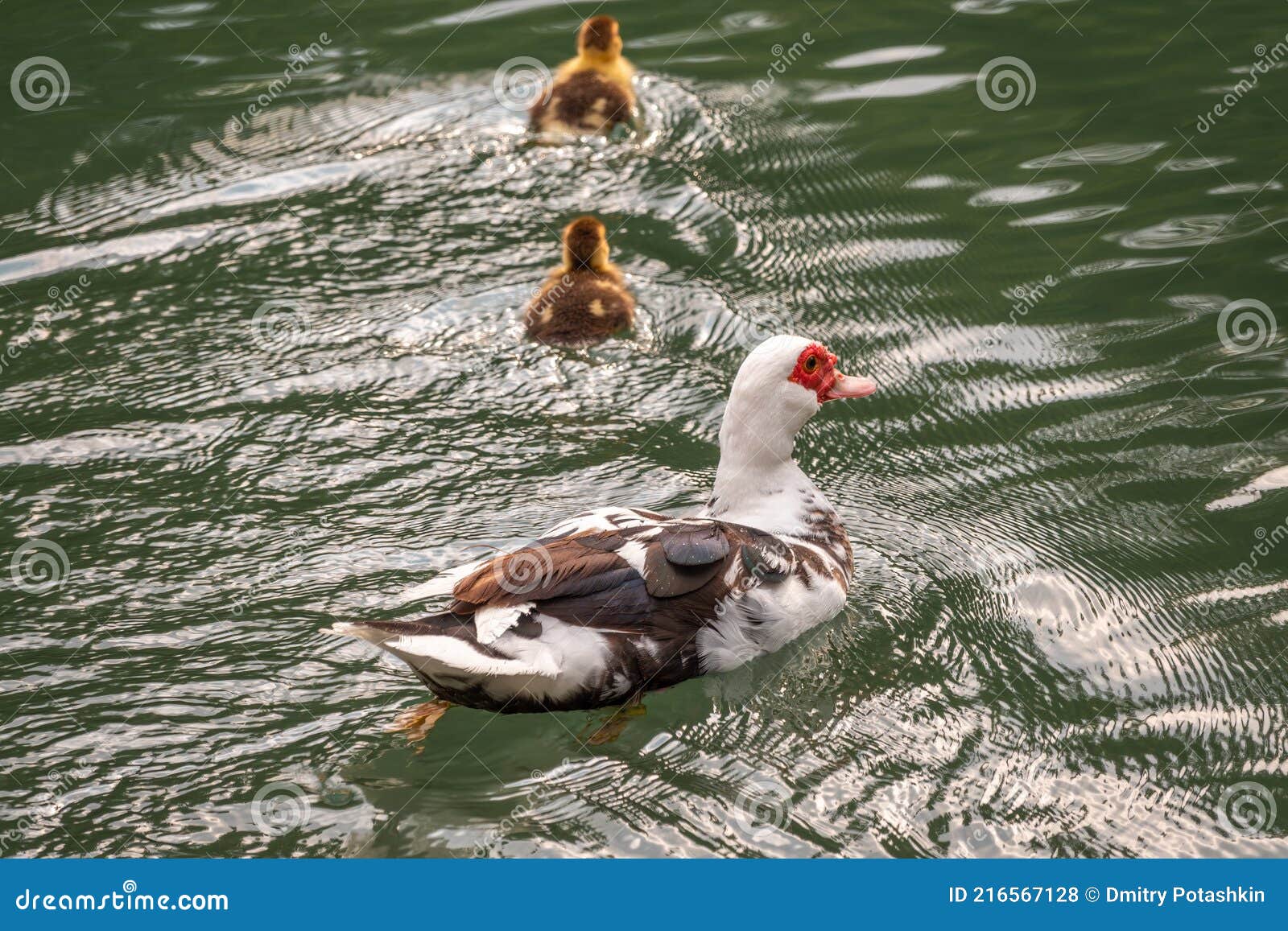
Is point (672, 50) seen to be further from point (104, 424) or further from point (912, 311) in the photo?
point (104, 424)

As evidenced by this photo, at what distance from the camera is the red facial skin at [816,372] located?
16.4ft

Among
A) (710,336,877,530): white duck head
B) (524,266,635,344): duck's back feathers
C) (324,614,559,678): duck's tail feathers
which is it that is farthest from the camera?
(524,266,635,344): duck's back feathers

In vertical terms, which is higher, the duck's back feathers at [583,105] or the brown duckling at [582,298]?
the duck's back feathers at [583,105]

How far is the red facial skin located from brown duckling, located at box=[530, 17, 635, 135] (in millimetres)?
3444

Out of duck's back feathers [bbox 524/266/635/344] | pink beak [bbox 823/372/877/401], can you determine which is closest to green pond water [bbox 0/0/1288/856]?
duck's back feathers [bbox 524/266/635/344]

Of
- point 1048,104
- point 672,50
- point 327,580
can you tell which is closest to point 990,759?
point 327,580

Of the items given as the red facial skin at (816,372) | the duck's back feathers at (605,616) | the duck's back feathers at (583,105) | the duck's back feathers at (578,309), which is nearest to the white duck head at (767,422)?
the red facial skin at (816,372)

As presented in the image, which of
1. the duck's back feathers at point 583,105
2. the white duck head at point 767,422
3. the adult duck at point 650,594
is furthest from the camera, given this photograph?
the duck's back feathers at point 583,105

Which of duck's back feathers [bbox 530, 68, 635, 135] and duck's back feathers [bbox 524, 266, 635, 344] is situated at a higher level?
duck's back feathers [bbox 530, 68, 635, 135]

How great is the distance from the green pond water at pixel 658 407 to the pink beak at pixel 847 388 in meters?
0.62

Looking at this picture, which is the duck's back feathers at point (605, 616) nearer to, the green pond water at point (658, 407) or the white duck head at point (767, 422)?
the green pond water at point (658, 407)

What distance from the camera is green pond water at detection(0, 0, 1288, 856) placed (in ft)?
13.6

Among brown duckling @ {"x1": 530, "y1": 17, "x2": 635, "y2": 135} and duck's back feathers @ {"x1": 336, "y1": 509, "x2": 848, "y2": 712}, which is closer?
duck's back feathers @ {"x1": 336, "y1": 509, "x2": 848, "y2": 712}

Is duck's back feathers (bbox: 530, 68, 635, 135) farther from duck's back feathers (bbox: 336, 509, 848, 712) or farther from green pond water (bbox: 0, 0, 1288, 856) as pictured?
duck's back feathers (bbox: 336, 509, 848, 712)
